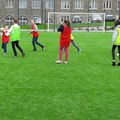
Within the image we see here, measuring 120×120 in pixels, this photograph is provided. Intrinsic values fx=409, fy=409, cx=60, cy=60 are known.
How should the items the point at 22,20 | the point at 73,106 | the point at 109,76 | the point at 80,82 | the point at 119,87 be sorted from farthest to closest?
the point at 22,20
the point at 109,76
the point at 80,82
the point at 119,87
the point at 73,106

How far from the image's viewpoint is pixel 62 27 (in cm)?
1650

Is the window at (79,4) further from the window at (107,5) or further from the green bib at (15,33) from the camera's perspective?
the green bib at (15,33)

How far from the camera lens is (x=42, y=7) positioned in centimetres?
9119

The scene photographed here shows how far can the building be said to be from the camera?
295 ft

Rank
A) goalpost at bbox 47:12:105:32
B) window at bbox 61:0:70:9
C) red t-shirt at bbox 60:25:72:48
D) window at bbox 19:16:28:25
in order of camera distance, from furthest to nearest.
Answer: window at bbox 61:0:70:9 → window at bbox 19:16:28:25 → goalpost at bbox 47:12:105:32 → red t-shirt at bbox 60:25:72:48

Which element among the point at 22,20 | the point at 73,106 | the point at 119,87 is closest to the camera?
the point at 73,106

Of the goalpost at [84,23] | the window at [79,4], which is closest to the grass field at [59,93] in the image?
the goalpost at [84,23]

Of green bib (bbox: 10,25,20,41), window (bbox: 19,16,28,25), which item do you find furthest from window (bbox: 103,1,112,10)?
green bib (bbox: 10,25,20,41)

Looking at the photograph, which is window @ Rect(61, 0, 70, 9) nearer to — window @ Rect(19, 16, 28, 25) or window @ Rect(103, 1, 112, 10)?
window @ Rect(103, 1, 112, 10)

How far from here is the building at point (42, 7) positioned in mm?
89875

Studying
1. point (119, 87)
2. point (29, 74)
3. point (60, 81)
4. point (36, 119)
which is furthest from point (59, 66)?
point (36, 119)

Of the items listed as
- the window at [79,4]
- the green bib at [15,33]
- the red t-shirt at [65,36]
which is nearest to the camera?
the red t-shirt at [65,36]

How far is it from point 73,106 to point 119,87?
279 centimetres

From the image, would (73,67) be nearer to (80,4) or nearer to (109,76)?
(109,76)
